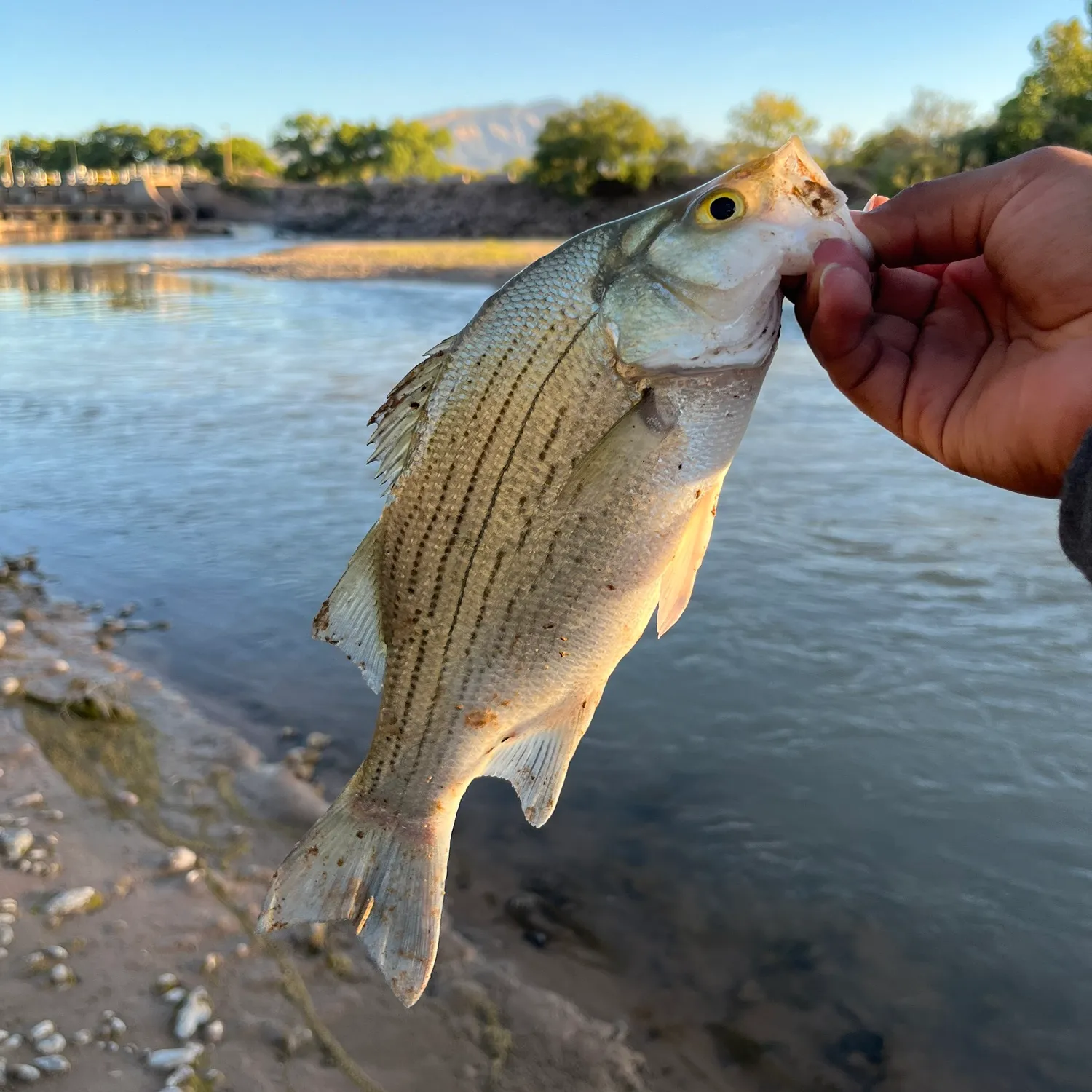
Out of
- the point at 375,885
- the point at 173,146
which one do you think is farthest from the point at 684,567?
the point at 173,146

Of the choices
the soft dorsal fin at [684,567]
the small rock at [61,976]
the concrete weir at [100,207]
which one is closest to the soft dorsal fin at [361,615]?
the soft dorsal fin at [684,567]

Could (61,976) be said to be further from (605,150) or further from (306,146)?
(306,146)

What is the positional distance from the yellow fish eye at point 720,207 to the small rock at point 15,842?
3552 millimetres

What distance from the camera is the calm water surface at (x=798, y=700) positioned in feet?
11.8

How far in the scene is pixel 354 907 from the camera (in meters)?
2.28

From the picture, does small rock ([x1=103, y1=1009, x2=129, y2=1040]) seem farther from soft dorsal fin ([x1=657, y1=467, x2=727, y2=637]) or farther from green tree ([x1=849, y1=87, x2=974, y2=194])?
green tree ([x1=849, y1=87, x2=974, y2=194])

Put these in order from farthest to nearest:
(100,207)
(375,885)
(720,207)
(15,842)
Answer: (100,207) → (15,842) → (375,885) → (720,207)

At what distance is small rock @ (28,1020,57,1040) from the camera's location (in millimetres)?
2744

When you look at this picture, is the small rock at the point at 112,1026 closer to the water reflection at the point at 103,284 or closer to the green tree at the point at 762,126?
the water reflection at the point at 103,284

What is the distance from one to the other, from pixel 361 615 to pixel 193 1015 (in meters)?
1.63

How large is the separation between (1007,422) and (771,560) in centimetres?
515

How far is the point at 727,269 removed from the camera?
192 centimetres

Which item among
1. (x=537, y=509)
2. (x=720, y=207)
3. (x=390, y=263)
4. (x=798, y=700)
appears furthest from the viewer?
(x=390, y=263)

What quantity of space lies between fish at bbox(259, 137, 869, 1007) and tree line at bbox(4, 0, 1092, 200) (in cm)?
563
